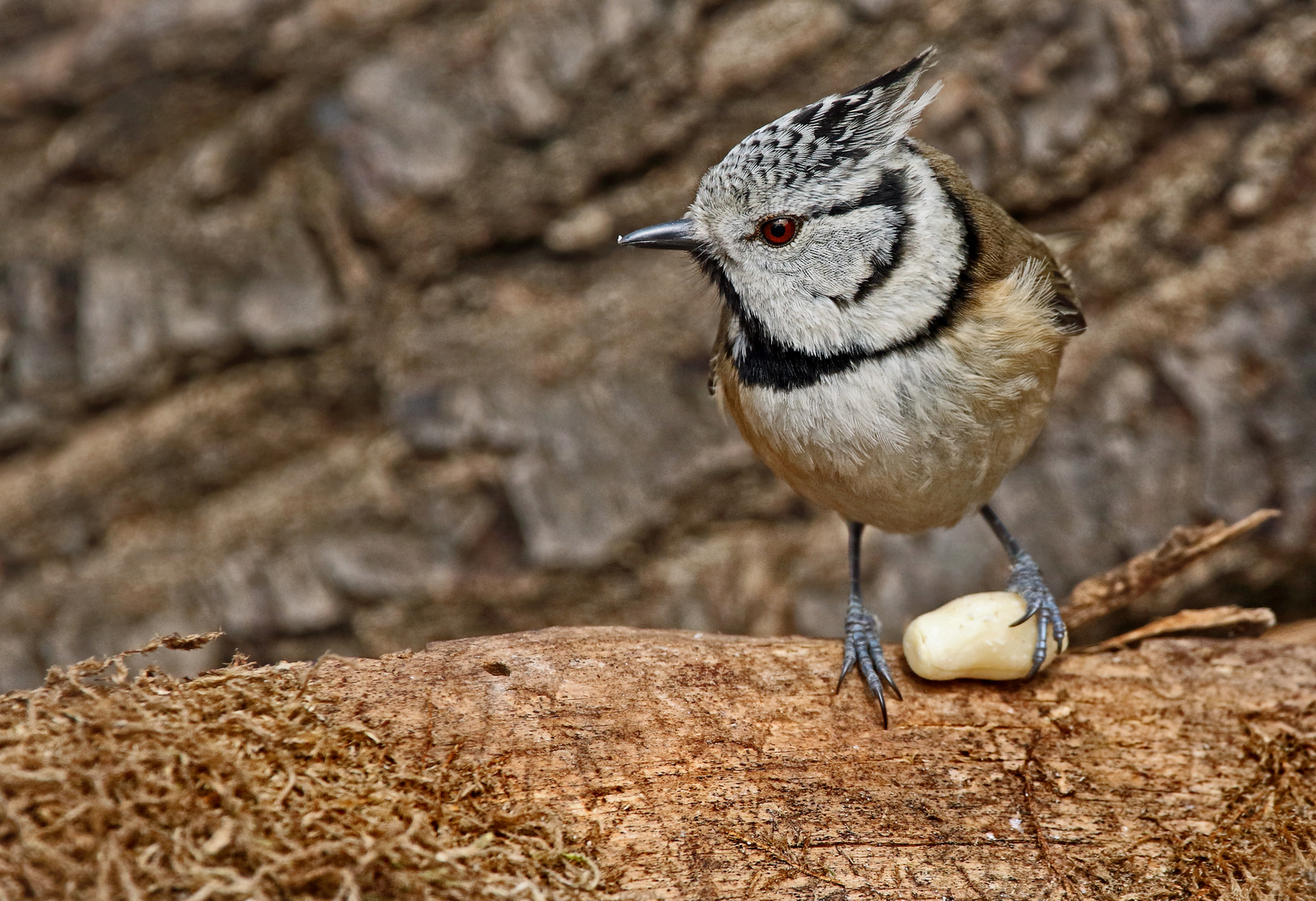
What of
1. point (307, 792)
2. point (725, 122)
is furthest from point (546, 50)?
point (307, 792)

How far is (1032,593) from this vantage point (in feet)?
10.0

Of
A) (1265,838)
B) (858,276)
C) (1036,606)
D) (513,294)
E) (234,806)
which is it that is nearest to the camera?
(234,806)

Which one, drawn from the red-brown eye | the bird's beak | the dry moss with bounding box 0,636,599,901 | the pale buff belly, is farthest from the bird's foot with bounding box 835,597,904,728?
the bird's beak

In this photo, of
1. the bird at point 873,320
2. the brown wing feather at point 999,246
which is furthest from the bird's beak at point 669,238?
the brown wing feather at point 999,246

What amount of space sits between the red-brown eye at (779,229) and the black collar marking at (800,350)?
0.18m

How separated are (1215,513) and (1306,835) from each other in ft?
6.14

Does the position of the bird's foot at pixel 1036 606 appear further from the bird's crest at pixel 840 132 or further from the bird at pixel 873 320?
the bird's crest at pixel 840 132

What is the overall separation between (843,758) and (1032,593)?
3.28 ft

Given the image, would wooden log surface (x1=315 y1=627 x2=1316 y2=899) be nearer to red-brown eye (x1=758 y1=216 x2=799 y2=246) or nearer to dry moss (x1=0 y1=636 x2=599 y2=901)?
dry moss (x1=0 y1=636 x2=599 y2=901)

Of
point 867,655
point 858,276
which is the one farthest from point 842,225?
point 867,655

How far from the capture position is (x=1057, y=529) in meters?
4.12

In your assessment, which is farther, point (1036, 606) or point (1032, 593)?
point (1032, 593)

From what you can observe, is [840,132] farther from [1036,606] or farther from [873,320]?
[1036,606]

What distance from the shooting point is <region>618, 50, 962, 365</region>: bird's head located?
2.71 meters
